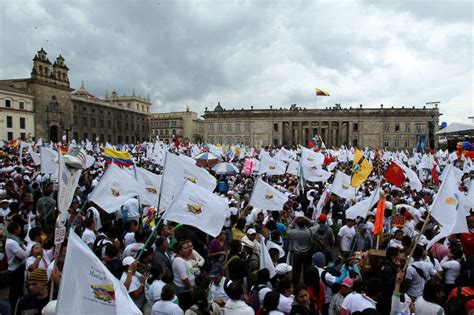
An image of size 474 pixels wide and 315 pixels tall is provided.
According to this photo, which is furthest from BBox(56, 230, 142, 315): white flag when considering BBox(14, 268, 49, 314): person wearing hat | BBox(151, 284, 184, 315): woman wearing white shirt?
BBox(14, 268, 49, 314): person wearing hat

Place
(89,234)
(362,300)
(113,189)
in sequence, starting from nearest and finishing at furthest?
(362,300) < (89,234) < (113,189)

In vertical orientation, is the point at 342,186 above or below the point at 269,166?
below

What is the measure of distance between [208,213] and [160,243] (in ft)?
2.70

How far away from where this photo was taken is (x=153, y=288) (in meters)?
4.04

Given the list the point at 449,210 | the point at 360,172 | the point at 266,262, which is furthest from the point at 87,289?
the point at 360,172

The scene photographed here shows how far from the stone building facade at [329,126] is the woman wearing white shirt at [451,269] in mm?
58431

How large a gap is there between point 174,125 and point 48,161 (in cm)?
8429

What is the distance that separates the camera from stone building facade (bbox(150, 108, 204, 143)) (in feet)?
308

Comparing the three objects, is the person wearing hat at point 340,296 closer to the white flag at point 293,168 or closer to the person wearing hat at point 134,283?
the person wearing hat at point 134,283

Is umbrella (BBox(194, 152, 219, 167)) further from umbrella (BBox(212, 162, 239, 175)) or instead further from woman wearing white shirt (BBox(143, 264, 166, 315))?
woman wearing white shirt (BBox(143, 264, 166, 315))

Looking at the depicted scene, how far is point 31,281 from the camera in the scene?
3.49 meters

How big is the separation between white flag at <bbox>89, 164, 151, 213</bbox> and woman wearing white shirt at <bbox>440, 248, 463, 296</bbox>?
551 cm

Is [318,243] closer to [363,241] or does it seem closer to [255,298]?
[363,241]

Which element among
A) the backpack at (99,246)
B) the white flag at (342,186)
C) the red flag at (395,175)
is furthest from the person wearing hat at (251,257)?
the red flag at (395,175)
